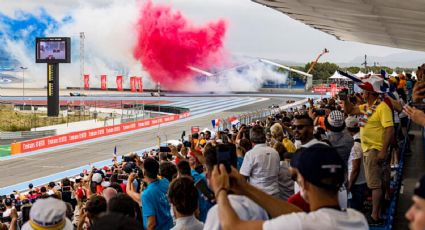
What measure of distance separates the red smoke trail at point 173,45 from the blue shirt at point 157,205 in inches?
3038

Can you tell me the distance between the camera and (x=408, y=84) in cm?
1578

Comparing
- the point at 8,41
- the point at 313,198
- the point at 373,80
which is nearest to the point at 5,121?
the point at 373,80

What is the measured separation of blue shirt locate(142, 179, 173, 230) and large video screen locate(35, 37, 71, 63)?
151 ft

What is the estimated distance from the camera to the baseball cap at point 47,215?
3441 mm

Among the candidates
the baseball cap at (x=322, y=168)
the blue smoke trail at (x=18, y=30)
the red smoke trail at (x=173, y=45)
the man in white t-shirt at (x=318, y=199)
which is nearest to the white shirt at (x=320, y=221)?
the man in white t-shirt at (x=318, y=199)

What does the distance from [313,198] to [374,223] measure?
406 cm

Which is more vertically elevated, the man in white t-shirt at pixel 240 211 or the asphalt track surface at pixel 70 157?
the man in white t-shirt at pixel 240 211

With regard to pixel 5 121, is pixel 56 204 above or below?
above

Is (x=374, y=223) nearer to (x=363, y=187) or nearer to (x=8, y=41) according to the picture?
(x=363, y=187)

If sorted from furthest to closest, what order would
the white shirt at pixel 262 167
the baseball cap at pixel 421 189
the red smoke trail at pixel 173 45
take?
the red smoke trail at pixel 173 45, the white shirt at pixel 262 167, the baseball cap at pixel 421 189

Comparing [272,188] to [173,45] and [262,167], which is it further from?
[173,45]

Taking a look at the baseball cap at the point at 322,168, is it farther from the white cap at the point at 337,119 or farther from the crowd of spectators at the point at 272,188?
the white cap at the point at 337,119

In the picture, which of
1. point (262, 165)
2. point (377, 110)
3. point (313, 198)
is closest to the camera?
point (313, 198)

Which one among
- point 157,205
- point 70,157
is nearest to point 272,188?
point 157,205
